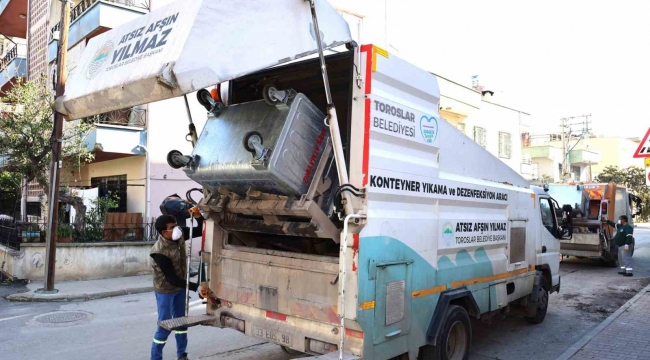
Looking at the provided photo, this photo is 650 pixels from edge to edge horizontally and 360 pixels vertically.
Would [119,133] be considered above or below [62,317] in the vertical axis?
above

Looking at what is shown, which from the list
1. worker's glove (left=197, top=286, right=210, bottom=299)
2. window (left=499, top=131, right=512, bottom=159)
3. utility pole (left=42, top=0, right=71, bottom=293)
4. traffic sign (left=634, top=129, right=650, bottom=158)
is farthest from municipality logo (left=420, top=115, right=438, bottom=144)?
window (left=499, top=131, right=512, bottom=159)

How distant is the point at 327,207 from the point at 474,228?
6.84ft

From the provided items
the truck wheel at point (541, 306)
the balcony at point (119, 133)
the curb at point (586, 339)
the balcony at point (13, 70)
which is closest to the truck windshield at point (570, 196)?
the curb at point (586, 339)

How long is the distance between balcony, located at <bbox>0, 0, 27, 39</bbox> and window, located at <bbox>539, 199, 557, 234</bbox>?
62.8ft

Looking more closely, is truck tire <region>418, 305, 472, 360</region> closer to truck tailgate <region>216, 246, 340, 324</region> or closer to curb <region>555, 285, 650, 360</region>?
truck tailgate <region>216, 246, 340, 324</region>

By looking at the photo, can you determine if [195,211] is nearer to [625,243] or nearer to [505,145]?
[625,243]

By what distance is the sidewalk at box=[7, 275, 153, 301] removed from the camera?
372 inches

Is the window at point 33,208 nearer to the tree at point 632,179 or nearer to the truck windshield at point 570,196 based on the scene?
the truck windshield at point 570,196

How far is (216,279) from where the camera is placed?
5.06 metres

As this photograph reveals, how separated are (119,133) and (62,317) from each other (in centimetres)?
595

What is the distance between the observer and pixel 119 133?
12.8 m

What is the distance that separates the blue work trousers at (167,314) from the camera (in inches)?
195

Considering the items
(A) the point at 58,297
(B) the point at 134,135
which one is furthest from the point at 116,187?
(A) the point at 58,297

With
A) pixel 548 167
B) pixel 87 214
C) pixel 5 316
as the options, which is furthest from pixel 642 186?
pixel 5 316
